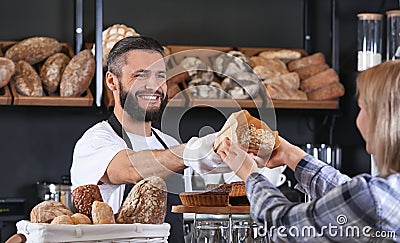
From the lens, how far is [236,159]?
1.61m

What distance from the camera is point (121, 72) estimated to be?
234 cm

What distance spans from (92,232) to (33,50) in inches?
73.1

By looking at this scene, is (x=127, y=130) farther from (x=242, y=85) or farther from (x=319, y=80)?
(x=319, y=80)

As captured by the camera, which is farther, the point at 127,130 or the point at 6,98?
the point at 6,98

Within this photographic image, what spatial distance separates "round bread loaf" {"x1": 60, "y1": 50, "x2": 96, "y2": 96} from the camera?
3.07 meters

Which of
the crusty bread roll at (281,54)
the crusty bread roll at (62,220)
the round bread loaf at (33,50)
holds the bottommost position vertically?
the crusty bread roll at (62,220)

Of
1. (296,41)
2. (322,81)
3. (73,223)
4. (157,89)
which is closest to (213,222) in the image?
(73,223)

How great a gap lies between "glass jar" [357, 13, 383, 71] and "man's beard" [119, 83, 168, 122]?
1227 mm

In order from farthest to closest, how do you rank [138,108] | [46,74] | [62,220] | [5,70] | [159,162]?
[46,74]
[5,70]
[138,108]
[159,162]
[62,220]

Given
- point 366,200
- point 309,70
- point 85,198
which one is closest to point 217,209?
point 85,198

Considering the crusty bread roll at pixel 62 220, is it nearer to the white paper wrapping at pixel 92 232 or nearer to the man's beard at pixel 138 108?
the white paper wrapping at pixel 92 232

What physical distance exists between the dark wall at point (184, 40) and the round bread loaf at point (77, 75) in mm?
125

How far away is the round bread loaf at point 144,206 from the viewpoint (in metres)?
1.56

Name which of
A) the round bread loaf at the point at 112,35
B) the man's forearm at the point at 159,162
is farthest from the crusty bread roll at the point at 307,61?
the man's forearm at the point at 159,162
